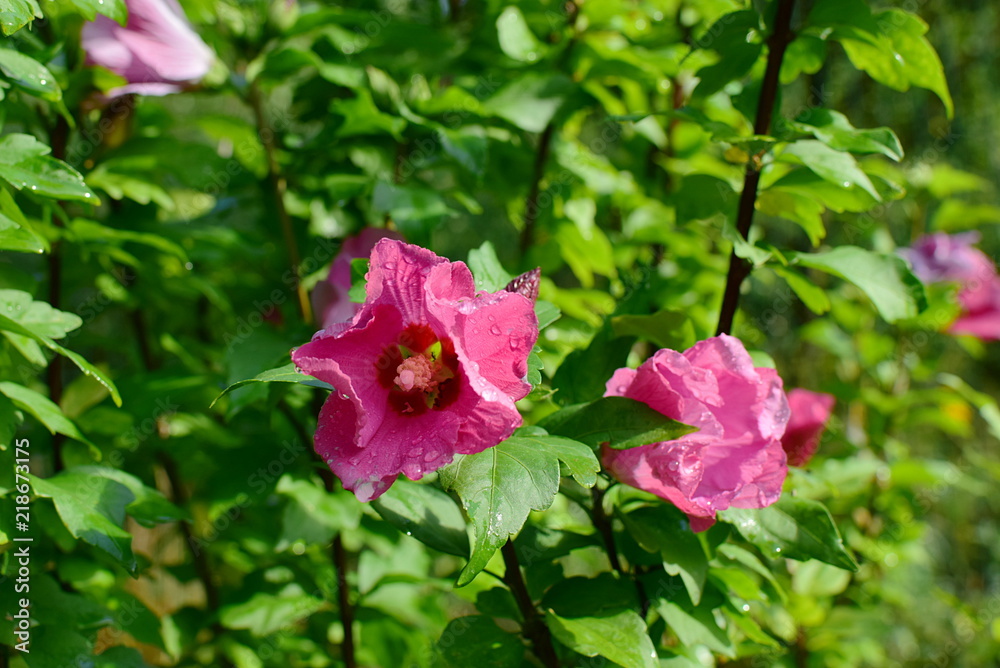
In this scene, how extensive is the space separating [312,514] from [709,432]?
0.51m

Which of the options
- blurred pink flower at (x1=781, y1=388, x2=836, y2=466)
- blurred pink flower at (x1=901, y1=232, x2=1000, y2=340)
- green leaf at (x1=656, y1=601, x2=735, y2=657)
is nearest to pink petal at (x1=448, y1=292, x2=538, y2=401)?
green leaf at (x1=656, y1=601, x2=735, y2=657)

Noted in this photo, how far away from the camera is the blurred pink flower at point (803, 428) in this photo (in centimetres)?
100

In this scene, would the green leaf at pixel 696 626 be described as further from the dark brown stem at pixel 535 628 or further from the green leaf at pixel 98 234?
the green leaf at pixel 98 234

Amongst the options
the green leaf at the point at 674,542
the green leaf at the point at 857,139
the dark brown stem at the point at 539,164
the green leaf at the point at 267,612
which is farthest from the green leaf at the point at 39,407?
the green leaf at the point at 857,139

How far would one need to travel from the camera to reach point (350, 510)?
3.12ft

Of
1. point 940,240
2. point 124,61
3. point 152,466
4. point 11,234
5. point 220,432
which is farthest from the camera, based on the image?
point 940,240

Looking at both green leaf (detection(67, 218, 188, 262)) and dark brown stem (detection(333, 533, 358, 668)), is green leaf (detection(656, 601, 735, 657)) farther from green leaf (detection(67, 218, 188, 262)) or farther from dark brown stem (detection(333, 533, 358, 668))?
green leaf (detection(67, 218, 188, 262))

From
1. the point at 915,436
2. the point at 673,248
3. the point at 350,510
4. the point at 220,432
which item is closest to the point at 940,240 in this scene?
the point at 673,248

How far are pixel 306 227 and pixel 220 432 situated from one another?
13.4 inches

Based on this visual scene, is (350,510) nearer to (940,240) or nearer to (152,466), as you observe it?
(152,466)

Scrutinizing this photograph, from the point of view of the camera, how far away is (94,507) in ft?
2.50

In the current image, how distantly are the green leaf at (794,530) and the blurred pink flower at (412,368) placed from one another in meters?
0.29

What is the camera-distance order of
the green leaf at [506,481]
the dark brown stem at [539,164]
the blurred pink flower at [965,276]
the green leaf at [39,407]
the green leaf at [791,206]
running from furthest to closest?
the blurred pink flower at [965,276] < the dark brown stem at [539,164] < the green leaf at [791,206] < the green leaf at [39,407] < the green leaf at [506,481]

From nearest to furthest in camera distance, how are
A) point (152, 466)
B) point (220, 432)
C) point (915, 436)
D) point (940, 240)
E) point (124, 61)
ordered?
point (124, 61), point (220, 432), point (152, 466), point (940, 240), point (915, 436)
